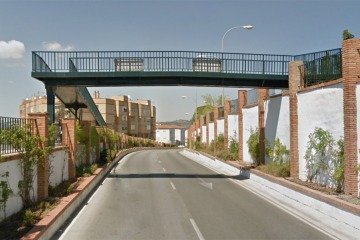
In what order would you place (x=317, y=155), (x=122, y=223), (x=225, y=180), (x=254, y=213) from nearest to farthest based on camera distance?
(x=122, y=223), (x=254, y=213), (x=317, y=155), (x=225, y=180)

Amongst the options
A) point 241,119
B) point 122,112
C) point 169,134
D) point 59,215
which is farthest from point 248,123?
point 169,134

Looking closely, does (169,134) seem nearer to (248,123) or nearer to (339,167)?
(248,123)

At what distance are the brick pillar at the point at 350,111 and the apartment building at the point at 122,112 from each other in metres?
83.8

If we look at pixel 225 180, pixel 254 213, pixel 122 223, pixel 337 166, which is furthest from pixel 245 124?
pixel 122 223

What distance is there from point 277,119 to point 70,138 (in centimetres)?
1094

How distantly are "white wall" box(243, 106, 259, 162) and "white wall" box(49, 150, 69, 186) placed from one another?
13.0 meters

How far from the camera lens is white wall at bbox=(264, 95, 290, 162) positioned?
62.6ft

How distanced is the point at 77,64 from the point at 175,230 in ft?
47.2

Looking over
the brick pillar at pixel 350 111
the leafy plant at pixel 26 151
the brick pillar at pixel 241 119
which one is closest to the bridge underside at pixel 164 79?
the brick pillar at pixel 241 119

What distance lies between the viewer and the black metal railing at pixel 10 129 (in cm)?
970

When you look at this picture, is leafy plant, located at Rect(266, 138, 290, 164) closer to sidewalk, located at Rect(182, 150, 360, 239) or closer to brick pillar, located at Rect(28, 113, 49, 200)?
sidewalk, located at Rect(182, 150, 360, 239)

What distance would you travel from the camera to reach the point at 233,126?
3206cm

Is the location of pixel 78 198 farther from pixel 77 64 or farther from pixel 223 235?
pixel 77 64

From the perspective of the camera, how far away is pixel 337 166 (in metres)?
13.2
